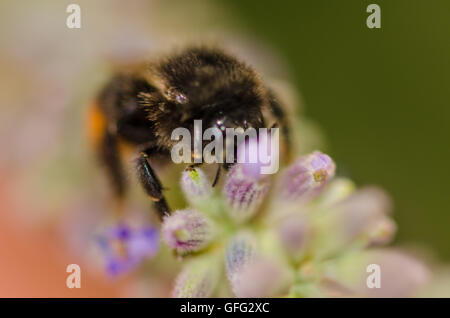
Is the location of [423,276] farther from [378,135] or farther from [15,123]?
[15,123]

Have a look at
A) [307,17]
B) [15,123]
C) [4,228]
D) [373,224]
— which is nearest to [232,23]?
[307,17]

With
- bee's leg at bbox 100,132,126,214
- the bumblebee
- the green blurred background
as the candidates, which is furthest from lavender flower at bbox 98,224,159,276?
the green blurred background

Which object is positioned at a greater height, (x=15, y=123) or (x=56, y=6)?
(x=56, y=6)

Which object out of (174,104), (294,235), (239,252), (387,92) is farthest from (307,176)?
(387,92)

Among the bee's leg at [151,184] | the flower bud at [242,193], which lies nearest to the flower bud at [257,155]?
the flower bud at [242,193]

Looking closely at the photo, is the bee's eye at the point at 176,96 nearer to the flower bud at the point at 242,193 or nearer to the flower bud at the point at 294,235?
the flower bud at the point at 242,193

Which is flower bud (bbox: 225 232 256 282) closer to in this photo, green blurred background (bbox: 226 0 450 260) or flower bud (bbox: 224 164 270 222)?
flower bud (bbox: 224 164 270 222)

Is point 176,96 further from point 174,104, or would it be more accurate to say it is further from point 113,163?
point 113,163

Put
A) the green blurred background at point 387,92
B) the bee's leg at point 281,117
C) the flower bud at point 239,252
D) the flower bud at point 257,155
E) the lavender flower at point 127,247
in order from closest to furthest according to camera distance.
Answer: the flower bud at point 257,155 → the flower bud at point 239,252 → the bee's leg at point 281,117 → the lavender flower at point 127,247 → the green blurred background at point 387,92
